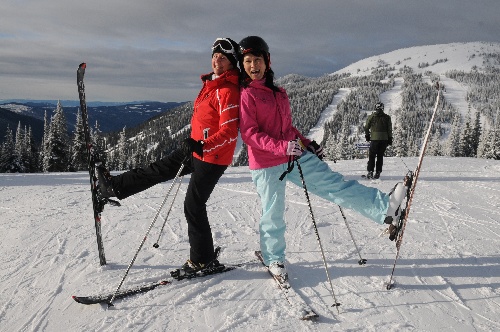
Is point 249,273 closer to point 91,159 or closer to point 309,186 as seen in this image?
point 309,186

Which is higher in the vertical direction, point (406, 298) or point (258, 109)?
point (258, 109)

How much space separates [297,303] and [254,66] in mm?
2317

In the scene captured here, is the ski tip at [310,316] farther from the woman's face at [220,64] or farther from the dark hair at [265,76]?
the woman's face at [220,64]

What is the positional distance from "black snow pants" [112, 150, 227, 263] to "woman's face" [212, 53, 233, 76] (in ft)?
3.11

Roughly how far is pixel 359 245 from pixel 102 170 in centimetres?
336

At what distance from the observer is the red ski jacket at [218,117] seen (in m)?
3.23

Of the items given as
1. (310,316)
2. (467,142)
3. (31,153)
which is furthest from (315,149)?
(467,142)

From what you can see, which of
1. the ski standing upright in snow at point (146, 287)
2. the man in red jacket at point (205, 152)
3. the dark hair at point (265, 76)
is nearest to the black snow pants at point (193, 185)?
the man in red jacket at point (205, 152)

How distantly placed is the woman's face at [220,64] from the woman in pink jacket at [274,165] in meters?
0.17

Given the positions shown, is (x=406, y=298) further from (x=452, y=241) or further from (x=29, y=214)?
(x=29, y=214)

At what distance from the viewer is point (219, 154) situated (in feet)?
10.9

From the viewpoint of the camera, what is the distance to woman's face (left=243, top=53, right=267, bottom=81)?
337cm

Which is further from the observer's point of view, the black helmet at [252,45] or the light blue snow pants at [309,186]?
the light blue snow pants at [309,186]

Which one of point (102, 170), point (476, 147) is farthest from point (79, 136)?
point (476, 147)
